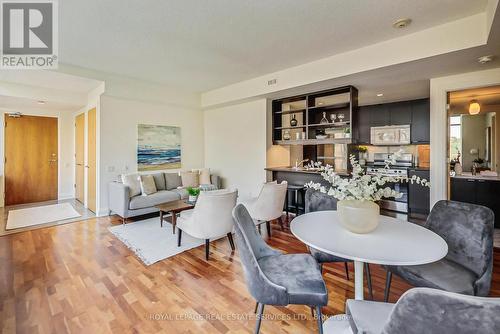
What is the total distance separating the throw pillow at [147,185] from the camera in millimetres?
4680

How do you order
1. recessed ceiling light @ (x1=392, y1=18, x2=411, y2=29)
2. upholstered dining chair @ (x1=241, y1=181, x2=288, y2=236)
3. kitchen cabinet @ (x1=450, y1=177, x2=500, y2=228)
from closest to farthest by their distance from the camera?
recessed ceiling light @ (x1=392, y1=18, x2=411, y2=29) < upholstered dining chair @ (x1=241, y1=181, x2=288, y2=236) < kitchen cabinet @ (x1=450, y1=177, x2=500, y2=228)

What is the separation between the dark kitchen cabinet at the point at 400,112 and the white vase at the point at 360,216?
5043 millimetres

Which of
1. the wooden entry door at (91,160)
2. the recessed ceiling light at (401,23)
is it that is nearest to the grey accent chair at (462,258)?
the recessed ceiling light at (401,23)

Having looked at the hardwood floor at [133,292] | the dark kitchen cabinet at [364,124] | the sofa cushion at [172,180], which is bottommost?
the hardwood floor at [133,292]

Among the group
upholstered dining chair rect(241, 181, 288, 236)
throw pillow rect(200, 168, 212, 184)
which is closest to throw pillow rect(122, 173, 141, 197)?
throw pillow rect(200, 168, 212, 184)

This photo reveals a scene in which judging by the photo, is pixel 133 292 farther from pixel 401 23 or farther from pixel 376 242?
pixel 401 23

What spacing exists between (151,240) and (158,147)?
2.75 meters

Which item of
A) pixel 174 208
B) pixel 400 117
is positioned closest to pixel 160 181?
pixel 174 208

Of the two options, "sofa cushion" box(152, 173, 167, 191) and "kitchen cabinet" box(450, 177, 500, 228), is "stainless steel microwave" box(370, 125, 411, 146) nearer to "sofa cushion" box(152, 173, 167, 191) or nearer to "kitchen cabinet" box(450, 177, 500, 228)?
"kitchen cabinet" box(450, 177, 500, 228)

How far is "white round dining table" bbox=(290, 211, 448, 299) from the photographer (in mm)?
1331

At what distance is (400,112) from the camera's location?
18.7ft

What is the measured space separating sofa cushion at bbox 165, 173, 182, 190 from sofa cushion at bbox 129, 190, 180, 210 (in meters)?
Result: 0.32

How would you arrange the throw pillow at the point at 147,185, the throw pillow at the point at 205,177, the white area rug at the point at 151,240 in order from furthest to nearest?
the throw pillow at the point at 205,177 → the throw pillow at the point at 147,185 → the white area rug at the point at 151,240

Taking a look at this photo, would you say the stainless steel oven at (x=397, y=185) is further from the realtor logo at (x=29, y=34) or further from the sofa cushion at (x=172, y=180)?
the realtor logo at (x=29, y=34)
